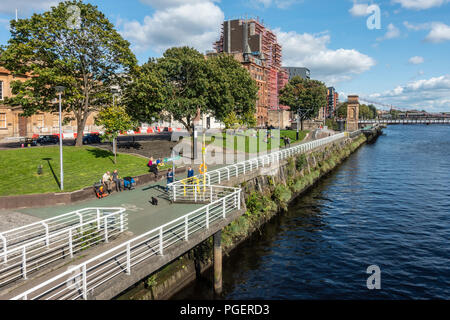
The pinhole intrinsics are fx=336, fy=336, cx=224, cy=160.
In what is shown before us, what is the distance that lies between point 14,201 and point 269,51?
12897cm

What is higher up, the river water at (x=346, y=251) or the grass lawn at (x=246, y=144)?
the grass lawn at (x=246, y=144)

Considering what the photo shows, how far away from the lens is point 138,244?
10922mm

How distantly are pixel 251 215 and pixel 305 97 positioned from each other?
77.2 metres

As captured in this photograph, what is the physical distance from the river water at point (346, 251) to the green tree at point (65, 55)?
22.8 meters

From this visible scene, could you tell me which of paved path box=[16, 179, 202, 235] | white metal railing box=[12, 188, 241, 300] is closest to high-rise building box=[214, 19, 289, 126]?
paved path box=[16, 179, 202, 235]

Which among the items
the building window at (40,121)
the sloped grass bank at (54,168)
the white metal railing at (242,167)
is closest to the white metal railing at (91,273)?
the white metal railing at (242,167)

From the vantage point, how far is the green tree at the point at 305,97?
9338 cm

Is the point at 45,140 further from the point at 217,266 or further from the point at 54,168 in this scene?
the point at 217,266

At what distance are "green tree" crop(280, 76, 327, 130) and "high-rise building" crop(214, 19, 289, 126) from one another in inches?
753

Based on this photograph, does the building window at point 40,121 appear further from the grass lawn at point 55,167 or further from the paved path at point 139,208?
the paved path at point 139,208

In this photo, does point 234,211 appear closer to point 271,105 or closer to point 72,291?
point 72,291

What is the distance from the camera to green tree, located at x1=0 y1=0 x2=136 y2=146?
30141mm
